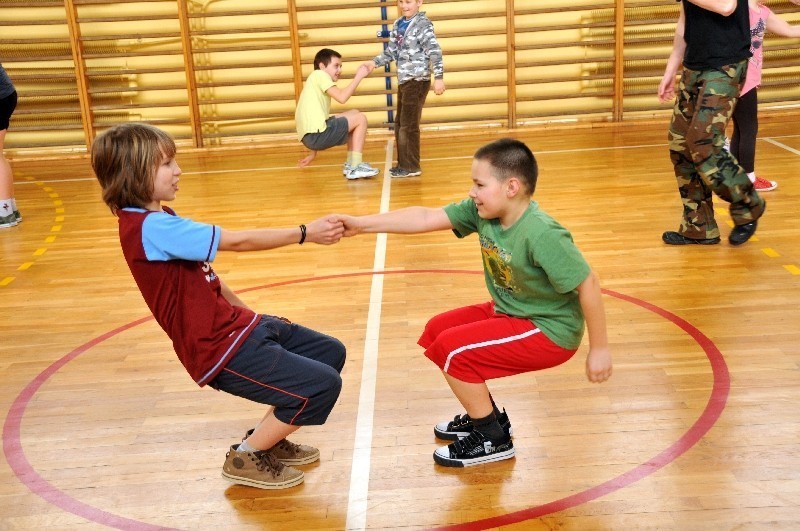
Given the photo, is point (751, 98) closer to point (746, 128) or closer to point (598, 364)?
point (746, 128)

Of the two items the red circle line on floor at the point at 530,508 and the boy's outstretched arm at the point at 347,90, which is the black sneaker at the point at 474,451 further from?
the boy's outstretched arm at the point at 347,90

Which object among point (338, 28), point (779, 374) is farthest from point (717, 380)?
point (338, 28)

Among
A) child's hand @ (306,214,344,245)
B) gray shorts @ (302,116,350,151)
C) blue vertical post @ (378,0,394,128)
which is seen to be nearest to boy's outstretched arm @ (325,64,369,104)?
gray shorts @ (302,116,350,151)

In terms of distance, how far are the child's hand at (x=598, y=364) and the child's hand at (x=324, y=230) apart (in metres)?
0.95

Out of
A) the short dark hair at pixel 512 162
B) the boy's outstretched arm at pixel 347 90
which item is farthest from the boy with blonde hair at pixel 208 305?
the boy's outstretched arm at pixel 347 90

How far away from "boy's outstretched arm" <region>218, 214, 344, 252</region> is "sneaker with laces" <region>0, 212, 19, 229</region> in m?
5.04

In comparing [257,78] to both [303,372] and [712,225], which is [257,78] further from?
[303,372]

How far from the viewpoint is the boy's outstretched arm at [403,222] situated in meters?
3.15

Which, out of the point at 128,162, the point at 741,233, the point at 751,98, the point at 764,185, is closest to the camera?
the point at 128,162

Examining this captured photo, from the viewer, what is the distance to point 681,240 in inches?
218

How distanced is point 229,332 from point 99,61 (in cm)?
907

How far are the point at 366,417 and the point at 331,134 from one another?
17.0ft

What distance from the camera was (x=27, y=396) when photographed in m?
3.83

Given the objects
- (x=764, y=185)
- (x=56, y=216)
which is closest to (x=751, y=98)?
(x=764, y=185)
